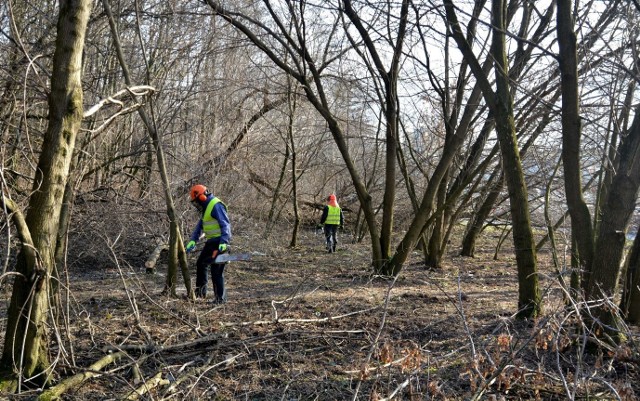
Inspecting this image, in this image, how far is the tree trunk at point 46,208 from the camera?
3887mm

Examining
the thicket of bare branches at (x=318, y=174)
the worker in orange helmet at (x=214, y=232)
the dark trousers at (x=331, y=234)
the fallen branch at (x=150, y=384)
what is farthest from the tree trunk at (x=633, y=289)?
the dark trousers at (x=331, y=234)

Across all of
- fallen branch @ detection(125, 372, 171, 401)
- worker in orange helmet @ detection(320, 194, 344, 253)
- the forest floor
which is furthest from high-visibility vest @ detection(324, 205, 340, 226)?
fallen branch @ detection(125, 372, 171, 401)

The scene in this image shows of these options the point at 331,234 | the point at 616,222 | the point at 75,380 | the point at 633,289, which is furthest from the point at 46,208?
the point at 331,234

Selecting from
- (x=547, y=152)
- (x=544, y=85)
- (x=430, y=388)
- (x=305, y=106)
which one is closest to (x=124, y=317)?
(x=430, y=388)

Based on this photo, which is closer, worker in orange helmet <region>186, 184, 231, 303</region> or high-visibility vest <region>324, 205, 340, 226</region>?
worker in orange helmet <region>186, 184, 231, 303</region>

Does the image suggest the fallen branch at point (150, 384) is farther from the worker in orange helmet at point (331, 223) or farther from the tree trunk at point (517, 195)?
the worker in orange helmet at point (331, 223)

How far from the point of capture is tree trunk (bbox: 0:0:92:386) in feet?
12.8

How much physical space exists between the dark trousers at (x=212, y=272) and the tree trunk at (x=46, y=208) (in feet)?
12.1

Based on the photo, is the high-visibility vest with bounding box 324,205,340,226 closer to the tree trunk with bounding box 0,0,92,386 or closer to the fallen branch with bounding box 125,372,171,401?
the fallen branch with bounding box 125,372,171,401

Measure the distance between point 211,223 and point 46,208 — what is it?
3.93 metres

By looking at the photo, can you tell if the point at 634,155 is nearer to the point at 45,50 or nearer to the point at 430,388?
the point at 430,388

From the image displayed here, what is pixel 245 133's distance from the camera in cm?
1502

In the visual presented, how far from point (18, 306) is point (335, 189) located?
16.6m

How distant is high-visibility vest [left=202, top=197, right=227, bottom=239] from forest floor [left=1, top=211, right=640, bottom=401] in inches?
35.4
